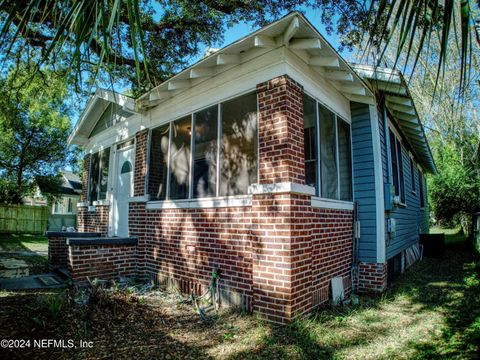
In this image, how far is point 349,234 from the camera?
6.01 m

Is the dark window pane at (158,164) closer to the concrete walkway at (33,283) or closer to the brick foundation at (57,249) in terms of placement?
the concrete walkway at (33,283)

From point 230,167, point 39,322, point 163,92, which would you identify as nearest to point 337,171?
point 230,167

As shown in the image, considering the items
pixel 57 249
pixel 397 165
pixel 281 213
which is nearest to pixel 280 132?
pixel 281 213

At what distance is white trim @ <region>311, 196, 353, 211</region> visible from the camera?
4.88 meters

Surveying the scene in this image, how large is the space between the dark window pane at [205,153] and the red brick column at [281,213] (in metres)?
1.23

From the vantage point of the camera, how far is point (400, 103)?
6.89 m

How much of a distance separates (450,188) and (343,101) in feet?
42.2

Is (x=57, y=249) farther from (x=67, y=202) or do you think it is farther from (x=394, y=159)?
(x=67, y=202)

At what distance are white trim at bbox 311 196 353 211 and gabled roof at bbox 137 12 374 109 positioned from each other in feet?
7.13

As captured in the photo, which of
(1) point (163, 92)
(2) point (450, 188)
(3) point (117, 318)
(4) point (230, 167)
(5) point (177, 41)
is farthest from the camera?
(2) point (450, 188)

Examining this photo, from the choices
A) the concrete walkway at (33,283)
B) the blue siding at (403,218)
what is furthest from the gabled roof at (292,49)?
the concrete walkway at (33,283)

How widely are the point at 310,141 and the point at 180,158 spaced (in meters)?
2.69

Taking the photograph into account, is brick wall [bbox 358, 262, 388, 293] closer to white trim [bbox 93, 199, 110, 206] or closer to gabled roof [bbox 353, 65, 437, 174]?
gabled roof [bbox 353, 65, 437, 174]

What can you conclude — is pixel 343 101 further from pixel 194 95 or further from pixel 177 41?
pixel 177 41
